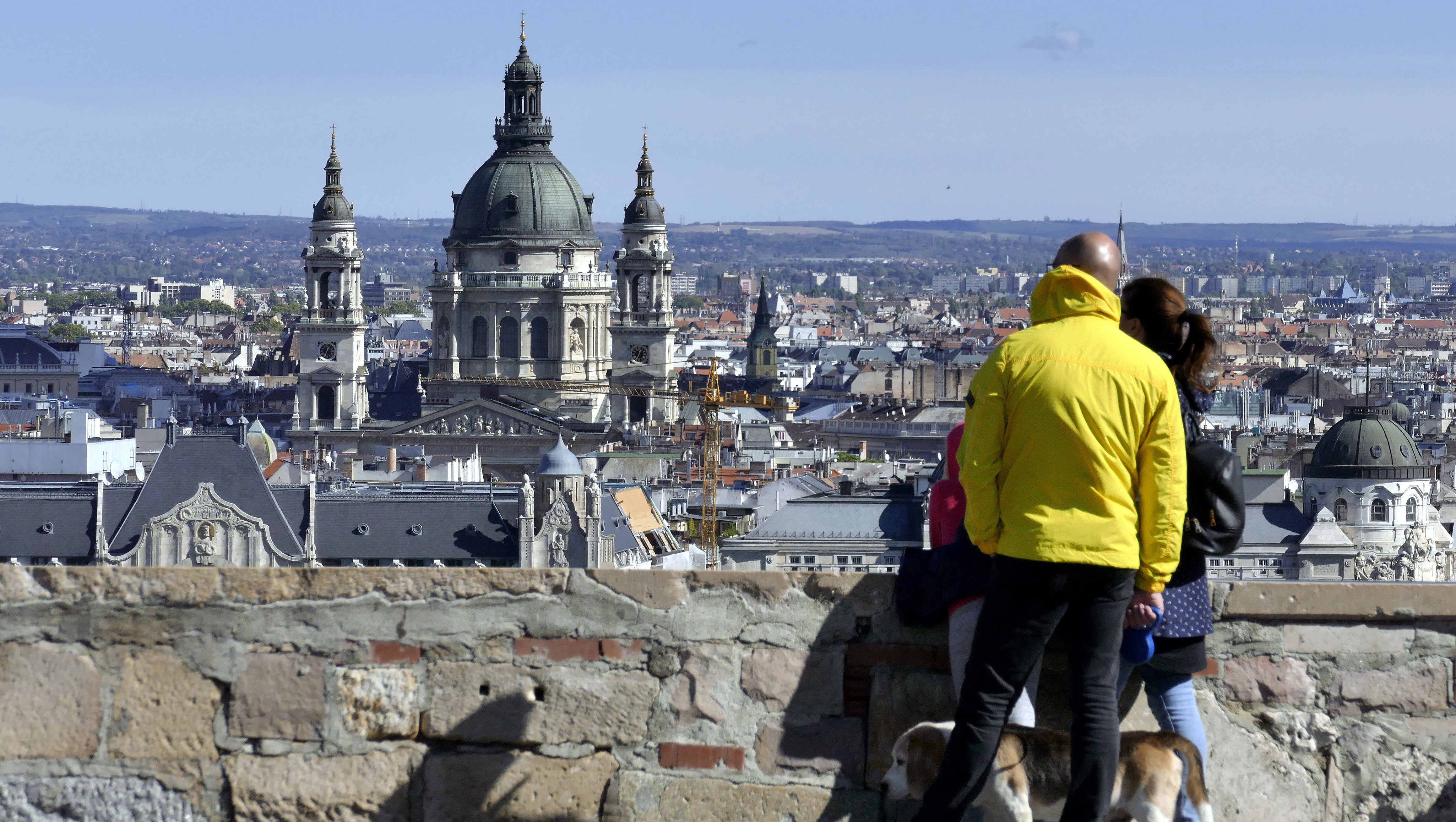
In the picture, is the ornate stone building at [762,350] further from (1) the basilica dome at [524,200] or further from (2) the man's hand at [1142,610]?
(2) the man's hand at [1142,610]

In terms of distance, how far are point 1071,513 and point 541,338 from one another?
69.4 metres

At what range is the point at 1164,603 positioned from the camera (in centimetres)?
545

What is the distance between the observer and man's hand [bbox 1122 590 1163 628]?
522cm

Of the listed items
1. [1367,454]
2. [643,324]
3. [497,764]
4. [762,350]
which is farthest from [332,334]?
[497,764]

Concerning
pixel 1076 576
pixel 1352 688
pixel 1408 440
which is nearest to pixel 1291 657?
pixel 1352 688

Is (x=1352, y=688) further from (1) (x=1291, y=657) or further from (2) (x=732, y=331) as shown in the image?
(2) (x=732, y=331)

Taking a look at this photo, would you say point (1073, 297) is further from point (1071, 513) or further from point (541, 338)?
point (541, 338)

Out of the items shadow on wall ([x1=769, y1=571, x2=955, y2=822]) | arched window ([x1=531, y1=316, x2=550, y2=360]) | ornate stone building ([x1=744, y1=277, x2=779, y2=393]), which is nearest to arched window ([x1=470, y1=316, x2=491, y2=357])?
arched window ([x1=531, y1=316, x2=550, y2=360])

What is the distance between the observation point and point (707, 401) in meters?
65.8

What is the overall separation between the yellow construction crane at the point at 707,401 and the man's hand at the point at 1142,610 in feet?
123

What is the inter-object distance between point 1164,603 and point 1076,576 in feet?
1.38

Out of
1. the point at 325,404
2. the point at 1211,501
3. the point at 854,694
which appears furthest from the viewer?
the point at 325,404

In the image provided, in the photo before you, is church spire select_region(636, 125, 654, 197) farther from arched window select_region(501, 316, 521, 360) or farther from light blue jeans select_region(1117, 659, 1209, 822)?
light blue jeans select_region(1117, 659, 1209, 822)

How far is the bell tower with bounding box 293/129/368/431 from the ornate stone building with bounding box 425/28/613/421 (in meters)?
2.48
